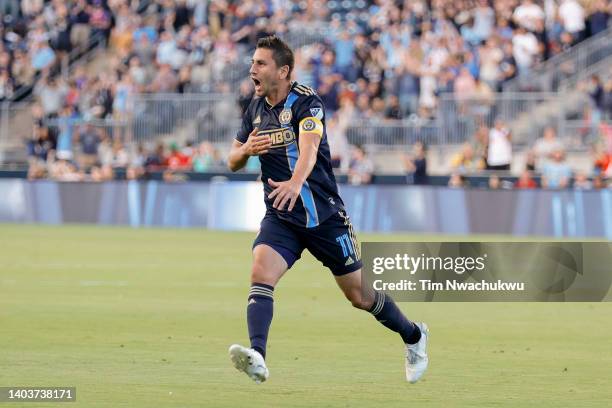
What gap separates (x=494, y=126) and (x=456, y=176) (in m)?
1.93

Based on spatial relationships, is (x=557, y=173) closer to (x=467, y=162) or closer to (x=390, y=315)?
(x=467, y=162)

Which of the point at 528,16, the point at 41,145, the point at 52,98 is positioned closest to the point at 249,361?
the point at 528,16

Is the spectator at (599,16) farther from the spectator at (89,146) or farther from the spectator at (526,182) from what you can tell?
the spectator at (89,146)

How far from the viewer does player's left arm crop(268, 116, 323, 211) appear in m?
9.14

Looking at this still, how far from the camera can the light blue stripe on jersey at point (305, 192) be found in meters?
9.48

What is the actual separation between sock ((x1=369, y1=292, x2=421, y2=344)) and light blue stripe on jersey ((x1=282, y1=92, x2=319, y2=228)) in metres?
0.80

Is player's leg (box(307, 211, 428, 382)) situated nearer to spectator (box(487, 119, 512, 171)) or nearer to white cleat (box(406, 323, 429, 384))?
white cleat (box(406, 323, 429, 384))

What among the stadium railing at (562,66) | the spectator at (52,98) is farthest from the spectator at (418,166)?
the spectator at (52,98)

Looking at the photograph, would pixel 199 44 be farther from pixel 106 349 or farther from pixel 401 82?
pixel 106 349

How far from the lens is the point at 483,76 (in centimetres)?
3152

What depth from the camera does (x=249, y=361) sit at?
8617mm

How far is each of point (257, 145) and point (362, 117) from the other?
2281cm

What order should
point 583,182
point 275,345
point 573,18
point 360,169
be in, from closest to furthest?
point 275,345 → point 583,182 → point 360,169 → point 573,18

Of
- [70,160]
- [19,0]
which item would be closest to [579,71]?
[70,160]
